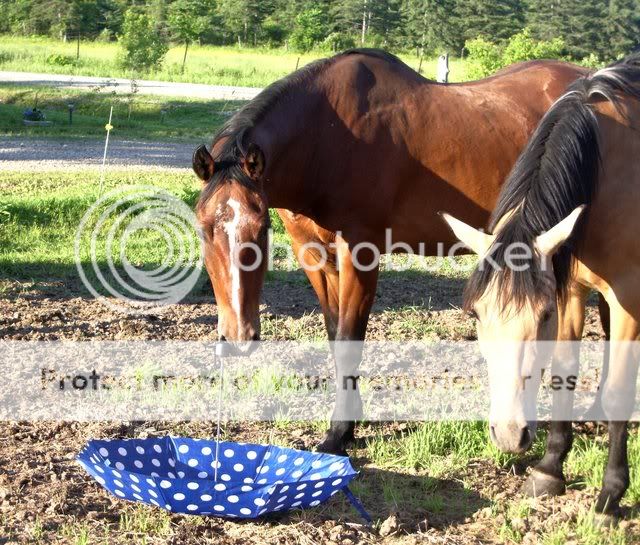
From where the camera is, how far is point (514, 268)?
3209 millimetres

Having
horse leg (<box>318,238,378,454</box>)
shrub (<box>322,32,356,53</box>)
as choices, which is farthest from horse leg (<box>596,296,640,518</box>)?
shrub (<box>322,32,356,53</box>)

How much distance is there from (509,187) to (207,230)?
137 cm

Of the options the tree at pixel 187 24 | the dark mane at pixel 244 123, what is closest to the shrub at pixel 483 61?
the dark mane at pixel 244 123

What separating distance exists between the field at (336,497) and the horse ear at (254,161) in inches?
57.5

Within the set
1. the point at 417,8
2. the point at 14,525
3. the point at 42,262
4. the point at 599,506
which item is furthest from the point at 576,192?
the point at 417,8

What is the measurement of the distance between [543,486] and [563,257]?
1.23m

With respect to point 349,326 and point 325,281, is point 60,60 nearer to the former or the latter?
point 325,281

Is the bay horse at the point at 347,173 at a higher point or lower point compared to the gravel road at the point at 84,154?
higher

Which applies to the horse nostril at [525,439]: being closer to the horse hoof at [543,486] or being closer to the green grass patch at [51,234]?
the horse hoof at [543,486]

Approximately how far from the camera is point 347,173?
14.9 ft

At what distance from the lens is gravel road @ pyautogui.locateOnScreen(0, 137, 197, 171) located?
1435 centimetres

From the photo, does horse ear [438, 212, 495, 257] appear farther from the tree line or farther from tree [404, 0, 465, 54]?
tree [404, 0, 465, 54]

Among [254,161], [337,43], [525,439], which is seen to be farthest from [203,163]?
[337,43]

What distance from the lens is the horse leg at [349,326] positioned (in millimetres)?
4527
